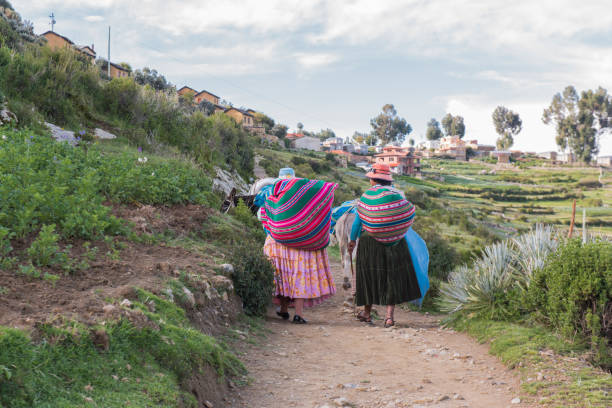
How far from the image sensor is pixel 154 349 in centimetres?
352

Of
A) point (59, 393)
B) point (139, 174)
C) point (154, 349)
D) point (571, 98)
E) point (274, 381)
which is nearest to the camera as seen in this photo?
point (59, 393)

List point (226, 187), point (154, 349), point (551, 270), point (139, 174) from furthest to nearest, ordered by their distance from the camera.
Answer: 1. point (226, 187)
2. point (139, 174)
3. point (551, 270)
4. point (154, 349)

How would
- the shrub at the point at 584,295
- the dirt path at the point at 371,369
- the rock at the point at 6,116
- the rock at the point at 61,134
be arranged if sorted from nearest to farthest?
1. the dirt path at the point at 371,369
2. the shrub at the point at 584,295
3. the rock at the point at 6,116
4. the rock at the point at 61,134

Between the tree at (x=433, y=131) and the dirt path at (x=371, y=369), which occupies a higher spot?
the tree at (x=433, y=131)

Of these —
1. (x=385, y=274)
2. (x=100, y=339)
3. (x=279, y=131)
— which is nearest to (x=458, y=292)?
(x=385, y=274)

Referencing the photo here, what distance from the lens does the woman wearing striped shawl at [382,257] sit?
6648 mm

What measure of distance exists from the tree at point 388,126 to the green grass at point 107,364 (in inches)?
5110

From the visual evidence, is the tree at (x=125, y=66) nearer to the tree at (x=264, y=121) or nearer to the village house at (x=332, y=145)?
the tree at (x=264, y=121)

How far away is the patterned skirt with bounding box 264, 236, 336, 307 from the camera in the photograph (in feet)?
21.6

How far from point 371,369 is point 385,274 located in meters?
2.15

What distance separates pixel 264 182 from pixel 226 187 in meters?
6.29

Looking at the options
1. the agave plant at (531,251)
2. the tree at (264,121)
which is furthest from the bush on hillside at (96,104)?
the tree at (264,121)

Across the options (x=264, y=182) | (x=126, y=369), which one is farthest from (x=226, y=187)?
(x=126, y=369)

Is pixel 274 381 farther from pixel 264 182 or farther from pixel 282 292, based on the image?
pixel 264 182
